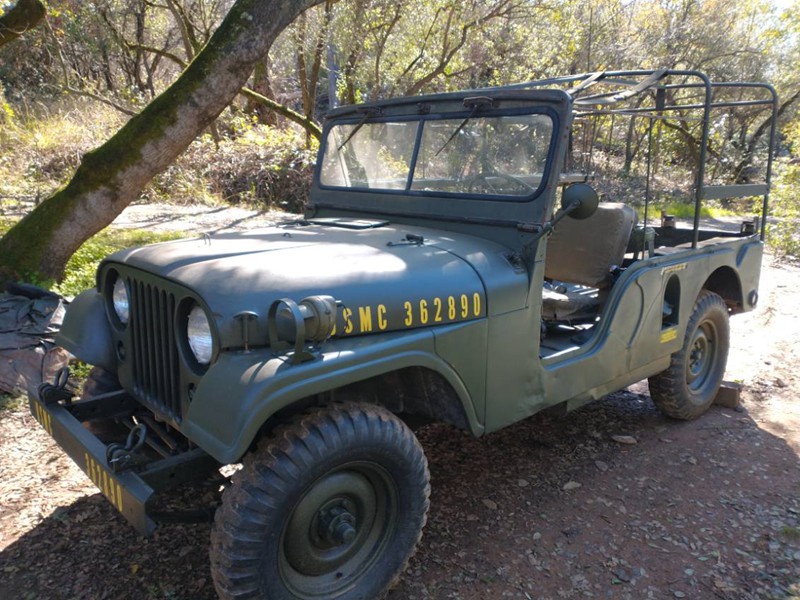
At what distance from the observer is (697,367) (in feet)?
15.0

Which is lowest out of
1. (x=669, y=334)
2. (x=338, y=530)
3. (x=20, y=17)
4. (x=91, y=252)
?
(x=338, y=530)

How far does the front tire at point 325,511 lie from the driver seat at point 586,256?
168cm

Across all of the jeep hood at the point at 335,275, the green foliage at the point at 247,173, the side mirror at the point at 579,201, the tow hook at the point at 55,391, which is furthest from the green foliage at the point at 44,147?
the side mirror at the point at 579,201

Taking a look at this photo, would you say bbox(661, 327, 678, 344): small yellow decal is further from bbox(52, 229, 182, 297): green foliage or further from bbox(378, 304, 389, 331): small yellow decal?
bbox(52, 229, 182, 297): green foliage

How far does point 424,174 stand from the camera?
3480 mm

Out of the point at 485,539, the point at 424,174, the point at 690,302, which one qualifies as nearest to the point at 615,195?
the point at 690,302

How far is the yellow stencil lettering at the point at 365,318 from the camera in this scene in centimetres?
242

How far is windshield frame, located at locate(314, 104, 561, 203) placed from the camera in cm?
312

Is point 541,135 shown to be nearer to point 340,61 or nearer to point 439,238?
point 439,238

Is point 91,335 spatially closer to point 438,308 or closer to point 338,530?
point 338,530

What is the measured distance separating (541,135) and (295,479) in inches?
77.5

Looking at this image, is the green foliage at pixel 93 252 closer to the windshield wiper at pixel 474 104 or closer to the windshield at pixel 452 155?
the windshield at pixel 452 155

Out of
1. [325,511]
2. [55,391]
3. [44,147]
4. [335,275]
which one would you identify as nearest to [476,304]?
[335,275]

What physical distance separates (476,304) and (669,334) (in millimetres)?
1778
